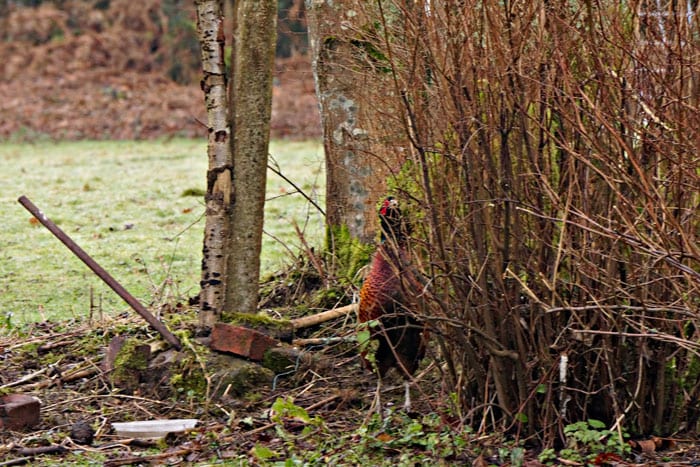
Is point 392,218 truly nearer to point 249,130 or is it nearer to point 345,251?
point 249,130

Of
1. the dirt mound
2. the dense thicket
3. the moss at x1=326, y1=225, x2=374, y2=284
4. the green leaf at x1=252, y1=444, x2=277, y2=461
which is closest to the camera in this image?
the dense thicket

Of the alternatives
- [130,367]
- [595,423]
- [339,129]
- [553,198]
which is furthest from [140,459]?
[339,129]

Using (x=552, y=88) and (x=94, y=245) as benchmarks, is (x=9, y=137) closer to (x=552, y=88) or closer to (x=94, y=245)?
(x=94, y=245)

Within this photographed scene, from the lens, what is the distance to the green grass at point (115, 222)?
7531 millimetres

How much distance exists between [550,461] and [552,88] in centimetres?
142

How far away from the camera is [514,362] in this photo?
386cm

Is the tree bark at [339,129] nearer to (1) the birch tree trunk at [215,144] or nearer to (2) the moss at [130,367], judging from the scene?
(1) the birch tree trunk at [215,144]

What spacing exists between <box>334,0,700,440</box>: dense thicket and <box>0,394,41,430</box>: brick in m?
1.88

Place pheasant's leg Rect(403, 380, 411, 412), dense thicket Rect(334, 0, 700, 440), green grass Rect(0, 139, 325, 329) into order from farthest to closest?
green grass Rect(0, 139, 325, 329)
pheasant's leg Rect(403, 380, 411, 412)
dense thicket Rect(334, 0, 700, 440)

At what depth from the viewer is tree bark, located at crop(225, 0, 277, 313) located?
488cm

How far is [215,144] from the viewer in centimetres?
490

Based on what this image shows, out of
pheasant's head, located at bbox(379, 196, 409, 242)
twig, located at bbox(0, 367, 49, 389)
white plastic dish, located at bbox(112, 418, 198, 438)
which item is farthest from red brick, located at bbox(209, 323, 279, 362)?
twig, located at bbox(0, 367, 49, 389)

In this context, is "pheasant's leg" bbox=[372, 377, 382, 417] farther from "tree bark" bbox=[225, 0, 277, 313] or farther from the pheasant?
"tree bark" bbox=[225, 0, 277, 313]

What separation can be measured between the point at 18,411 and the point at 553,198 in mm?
2629
